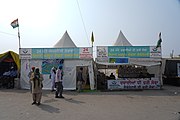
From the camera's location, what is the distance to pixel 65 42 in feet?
71.9

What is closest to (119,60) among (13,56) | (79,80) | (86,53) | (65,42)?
(86,53)

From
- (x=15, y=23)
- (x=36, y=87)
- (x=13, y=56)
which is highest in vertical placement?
(x=15, y=23)

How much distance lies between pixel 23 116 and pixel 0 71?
12.5 metres

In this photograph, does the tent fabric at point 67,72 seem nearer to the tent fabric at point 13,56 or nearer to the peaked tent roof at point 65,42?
the tent fabric at point 13,56

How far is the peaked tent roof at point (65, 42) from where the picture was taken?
70.7 ft

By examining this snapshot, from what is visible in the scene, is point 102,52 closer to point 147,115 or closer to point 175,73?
point 147,115

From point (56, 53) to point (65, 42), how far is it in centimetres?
720

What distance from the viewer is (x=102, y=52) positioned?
14.6 m

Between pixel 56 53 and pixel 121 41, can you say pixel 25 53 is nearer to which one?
pixel 56 53

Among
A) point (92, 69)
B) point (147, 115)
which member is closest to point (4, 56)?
point (92, 69)

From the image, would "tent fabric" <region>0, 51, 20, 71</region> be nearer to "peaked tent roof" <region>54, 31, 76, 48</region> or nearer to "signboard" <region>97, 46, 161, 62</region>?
"peaked tent roof" <region>54, 31, 76, 48</region>

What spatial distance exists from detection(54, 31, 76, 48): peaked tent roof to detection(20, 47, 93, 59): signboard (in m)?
6.42

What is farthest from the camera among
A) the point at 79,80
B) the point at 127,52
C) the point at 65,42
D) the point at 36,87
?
the point at 65,42

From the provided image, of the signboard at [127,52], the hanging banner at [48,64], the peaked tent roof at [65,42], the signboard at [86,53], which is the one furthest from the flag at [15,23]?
the signboard at [127,52]
